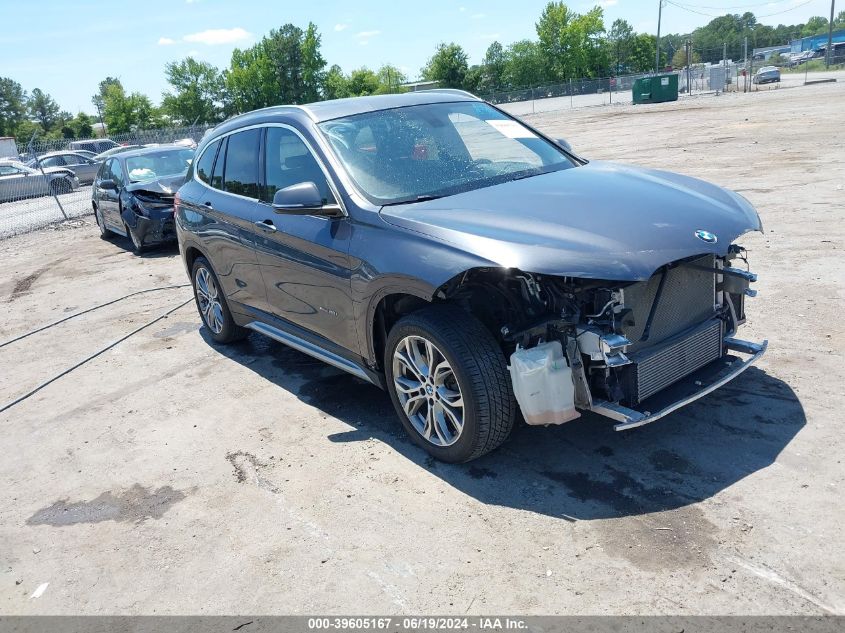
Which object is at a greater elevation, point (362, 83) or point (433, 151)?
point (362, 83)

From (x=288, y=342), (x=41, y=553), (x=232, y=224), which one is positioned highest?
(x=232, y=224)

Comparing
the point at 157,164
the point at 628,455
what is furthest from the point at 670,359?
the point at 157,164

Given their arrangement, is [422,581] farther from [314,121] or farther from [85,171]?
[85,171]

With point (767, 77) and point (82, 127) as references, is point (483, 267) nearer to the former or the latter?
point (767, 77)

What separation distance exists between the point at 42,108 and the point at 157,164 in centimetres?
12784

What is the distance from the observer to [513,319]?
3.92 meters

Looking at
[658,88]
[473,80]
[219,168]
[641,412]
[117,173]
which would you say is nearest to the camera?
[641,412]

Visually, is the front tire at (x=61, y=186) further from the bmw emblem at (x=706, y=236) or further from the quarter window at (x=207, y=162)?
the bmw emblem at (x=706, y=236)

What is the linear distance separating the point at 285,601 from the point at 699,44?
6441 inches

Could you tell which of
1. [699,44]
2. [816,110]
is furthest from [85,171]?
[699,44]

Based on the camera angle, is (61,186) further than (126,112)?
No

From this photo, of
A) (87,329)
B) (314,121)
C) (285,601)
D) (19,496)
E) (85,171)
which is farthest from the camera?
(85,171)

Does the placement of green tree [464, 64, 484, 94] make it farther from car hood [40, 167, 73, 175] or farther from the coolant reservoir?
the coolant reservoir

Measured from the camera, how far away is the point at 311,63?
10525cm
